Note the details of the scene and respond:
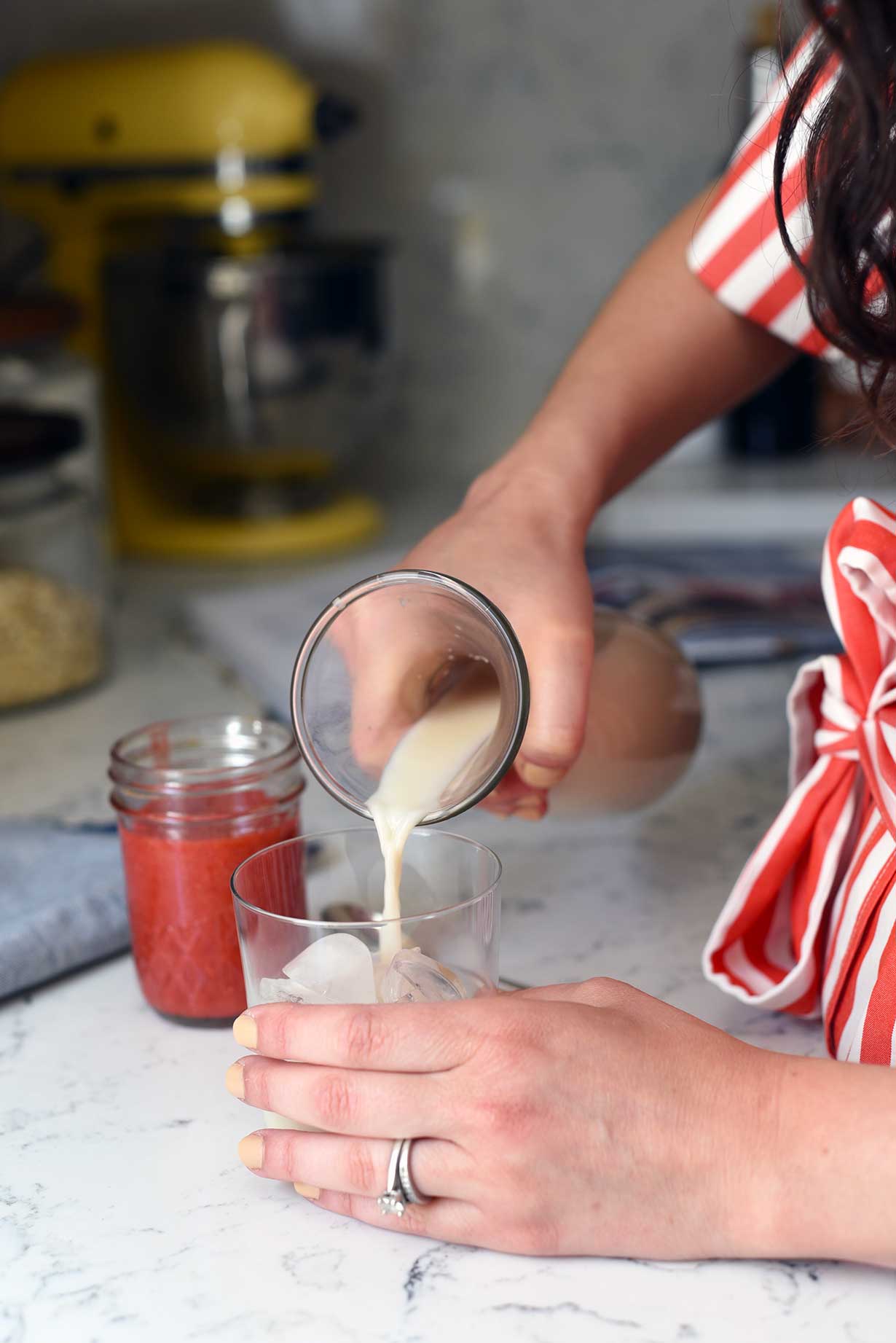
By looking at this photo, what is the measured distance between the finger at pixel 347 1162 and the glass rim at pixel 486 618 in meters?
0.16

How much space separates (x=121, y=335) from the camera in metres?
1.65

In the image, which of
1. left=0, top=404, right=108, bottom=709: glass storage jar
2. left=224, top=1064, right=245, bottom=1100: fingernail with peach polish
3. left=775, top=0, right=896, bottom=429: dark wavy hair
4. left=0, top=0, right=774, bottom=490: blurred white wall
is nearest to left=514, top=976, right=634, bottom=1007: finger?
left=224, top=1064, right=245, bottom=1100: fingernail with peach polish

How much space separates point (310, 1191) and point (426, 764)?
202 mm

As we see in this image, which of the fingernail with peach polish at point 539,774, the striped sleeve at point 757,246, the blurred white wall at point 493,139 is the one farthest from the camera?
the blurred white wall at point 493,139

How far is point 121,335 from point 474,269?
1.69 feet

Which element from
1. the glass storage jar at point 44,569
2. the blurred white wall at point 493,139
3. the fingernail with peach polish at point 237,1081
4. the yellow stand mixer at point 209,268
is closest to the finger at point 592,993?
the fingernail with peach polish at point 237,1081

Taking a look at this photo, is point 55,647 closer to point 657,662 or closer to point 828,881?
point 657,662

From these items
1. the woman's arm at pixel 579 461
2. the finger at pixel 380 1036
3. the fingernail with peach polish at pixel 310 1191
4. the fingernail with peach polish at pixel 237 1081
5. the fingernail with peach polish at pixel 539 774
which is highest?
the woman's arm at pixel 579 461

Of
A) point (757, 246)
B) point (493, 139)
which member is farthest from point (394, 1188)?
point (493, 139)

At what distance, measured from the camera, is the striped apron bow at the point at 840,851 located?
67 cm

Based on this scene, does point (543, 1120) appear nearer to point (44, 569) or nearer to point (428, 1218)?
point (428, 1218)

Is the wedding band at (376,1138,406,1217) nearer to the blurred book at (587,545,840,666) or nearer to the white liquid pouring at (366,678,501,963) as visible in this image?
the white liquid pouring at (366,678,501,963)

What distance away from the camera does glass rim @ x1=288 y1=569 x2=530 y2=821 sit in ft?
2.16

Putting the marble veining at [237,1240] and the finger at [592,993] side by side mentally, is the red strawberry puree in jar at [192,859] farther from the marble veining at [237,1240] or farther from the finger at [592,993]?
the finger at [592,993]
